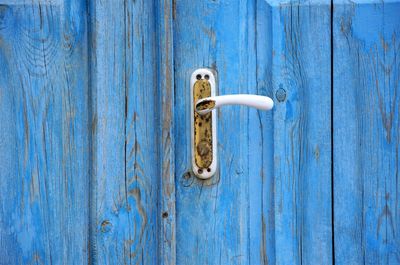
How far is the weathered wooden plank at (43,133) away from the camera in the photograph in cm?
100

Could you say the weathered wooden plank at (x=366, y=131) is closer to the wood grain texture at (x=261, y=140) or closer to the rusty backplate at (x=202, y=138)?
the wood grain texture at (x=261, y=140)

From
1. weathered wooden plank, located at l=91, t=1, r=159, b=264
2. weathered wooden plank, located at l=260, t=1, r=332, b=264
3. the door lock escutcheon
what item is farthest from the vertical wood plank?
weathered wooden plank, located at l=91, t=1, r=159, b=264

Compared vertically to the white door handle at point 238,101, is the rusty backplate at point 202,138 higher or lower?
lower

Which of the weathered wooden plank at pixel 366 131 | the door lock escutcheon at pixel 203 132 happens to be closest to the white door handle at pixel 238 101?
the door lock escutcheon at pixel 203 132

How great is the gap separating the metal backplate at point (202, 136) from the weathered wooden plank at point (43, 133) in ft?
0.74

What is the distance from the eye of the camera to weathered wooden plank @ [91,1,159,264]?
3.29 feet

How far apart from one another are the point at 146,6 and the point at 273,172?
0.45 meters

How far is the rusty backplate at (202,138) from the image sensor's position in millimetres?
1011

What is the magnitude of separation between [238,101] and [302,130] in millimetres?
178

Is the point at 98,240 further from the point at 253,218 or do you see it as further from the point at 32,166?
the point at 253,218

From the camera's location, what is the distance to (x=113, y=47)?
1.01 metres

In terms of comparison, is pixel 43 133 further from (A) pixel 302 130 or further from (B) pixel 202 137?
(A) pixel 302 130

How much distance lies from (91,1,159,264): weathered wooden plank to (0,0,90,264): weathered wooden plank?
33 mm

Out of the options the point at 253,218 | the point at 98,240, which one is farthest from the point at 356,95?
the point at 98,240
